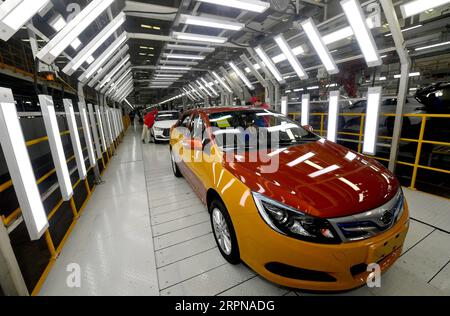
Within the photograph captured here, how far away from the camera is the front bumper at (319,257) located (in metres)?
1.24

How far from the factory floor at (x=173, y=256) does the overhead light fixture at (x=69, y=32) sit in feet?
6.88

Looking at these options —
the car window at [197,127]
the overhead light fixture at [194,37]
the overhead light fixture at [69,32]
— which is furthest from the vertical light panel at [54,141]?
the overhead light fixture at [194,37]

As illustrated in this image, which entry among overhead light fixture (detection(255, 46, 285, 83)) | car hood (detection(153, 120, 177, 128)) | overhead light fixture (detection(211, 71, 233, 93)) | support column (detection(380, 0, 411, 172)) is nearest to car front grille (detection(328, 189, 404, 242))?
support column (detection(380, 0, 411, 172))

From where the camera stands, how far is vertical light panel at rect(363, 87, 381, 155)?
3622 mm

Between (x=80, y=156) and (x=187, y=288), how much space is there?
2633mm

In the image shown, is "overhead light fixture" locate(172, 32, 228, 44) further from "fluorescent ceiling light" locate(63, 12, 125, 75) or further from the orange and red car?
the orange and red car

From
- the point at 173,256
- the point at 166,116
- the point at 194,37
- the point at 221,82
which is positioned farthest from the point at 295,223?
the point at 221,82

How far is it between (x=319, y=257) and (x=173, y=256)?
A: 1404 mm

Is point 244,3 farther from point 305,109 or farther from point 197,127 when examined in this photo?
point 305,109

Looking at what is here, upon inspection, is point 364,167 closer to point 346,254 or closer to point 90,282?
point 346,254

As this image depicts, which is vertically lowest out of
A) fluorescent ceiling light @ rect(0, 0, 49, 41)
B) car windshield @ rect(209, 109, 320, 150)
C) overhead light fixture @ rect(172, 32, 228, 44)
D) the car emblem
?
the car emblem

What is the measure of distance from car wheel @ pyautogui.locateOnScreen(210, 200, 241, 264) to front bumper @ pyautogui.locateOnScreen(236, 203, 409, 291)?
11.4 inches

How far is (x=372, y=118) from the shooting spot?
3.74 metres

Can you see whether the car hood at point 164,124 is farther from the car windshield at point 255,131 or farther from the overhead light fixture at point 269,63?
the car windshield at point 255,131
